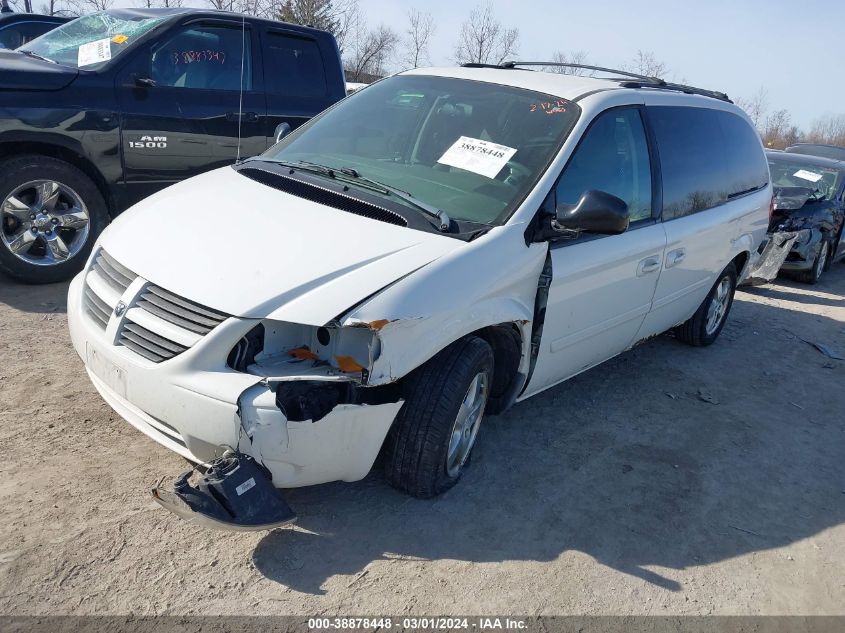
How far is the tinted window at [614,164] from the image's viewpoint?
362 centimetres

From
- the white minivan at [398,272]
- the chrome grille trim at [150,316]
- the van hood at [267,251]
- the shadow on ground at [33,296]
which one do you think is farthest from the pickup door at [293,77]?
the chrome grille trim at [150,316]

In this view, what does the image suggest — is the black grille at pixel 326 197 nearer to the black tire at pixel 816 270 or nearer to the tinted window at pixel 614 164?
the tinted window at pixel 614 164

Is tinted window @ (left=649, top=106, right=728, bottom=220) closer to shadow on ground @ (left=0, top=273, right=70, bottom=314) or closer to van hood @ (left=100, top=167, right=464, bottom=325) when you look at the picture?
van hood @ (left=100, top=167, right=464, bottom=325)

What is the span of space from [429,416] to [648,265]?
193 centimetres

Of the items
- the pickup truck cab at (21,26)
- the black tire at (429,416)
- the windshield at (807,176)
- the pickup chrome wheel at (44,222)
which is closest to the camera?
the black tire at (429,416)

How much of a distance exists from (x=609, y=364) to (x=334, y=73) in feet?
12.1

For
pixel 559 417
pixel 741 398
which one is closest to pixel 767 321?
pixel 741 398

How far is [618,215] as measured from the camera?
128 inches

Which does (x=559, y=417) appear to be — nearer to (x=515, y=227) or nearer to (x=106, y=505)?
(x=515, y=227)

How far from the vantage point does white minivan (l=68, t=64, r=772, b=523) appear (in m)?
2.63

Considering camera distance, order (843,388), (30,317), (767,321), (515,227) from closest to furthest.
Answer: (515,227) → (30,317) → (843,388) → (767,321)

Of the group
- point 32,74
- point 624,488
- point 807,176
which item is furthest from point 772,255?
point 32,74

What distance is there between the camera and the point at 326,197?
3.40 meters

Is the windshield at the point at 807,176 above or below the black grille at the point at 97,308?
below
